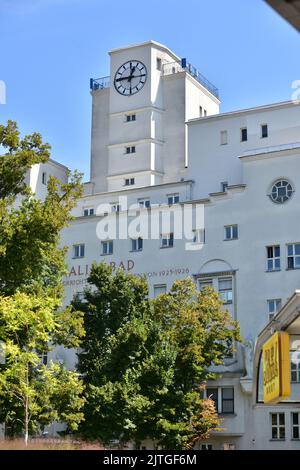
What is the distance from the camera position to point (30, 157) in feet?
123

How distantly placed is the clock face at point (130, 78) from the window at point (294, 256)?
24169mm

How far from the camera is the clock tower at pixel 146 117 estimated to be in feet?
230

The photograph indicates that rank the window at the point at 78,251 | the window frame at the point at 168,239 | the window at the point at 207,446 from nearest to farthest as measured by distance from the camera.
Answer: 1. the window at the point at 207,446
2. the window frame at the point at 168,239
3. the window at the point at 78,251

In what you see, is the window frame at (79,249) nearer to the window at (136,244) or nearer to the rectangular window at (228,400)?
the window at (136,244)

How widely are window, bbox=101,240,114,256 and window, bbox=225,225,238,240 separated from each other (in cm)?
887

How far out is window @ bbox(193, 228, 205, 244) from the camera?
56.3 metres

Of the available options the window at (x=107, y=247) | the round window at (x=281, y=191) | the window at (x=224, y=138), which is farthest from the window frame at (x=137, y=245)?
the round window at (x=281, y=191)

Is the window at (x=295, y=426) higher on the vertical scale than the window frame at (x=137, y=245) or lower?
lower

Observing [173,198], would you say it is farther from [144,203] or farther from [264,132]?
[264,132]

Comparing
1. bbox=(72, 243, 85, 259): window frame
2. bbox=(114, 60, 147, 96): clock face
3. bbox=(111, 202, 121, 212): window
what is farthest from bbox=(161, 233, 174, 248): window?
bbox=(114, 60, 147, 96): clock face

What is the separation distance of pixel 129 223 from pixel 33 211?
2343 centimetres

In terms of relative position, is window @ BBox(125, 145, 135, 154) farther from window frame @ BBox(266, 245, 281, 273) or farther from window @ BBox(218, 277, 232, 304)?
window frame @ BBox(266, 245, 281, 273)
